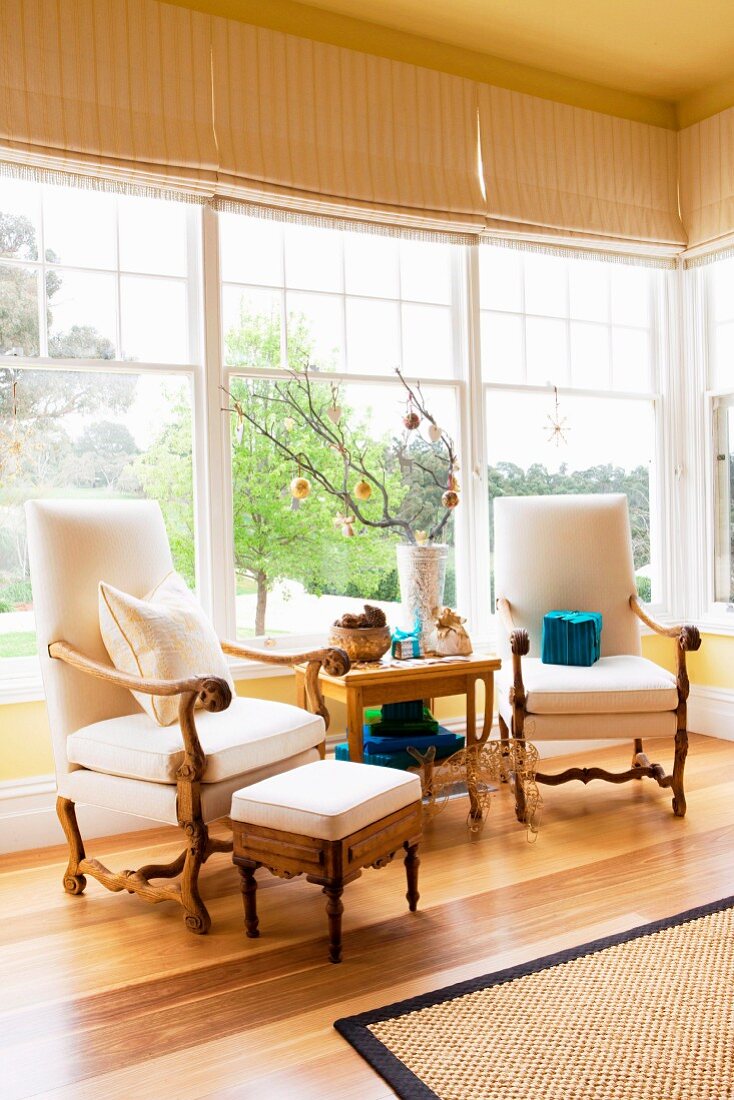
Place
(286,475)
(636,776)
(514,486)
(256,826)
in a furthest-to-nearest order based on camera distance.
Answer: (514,486), (286,475), (636,776), (256,826)

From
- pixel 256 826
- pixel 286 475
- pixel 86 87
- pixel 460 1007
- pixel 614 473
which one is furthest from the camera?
pixel 614 473

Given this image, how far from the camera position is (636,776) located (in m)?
3.42

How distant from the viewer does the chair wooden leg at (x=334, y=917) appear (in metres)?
2.25

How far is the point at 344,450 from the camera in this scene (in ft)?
12.3

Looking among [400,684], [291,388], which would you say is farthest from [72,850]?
[291,388]

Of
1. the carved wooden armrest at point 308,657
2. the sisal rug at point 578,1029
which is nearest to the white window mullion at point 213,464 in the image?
the carved wooden armrest at point 308,657

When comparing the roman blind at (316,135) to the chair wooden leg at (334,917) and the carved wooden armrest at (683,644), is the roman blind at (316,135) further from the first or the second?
the chair wooden leg at (334,917)

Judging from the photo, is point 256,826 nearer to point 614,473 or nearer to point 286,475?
point 286,475

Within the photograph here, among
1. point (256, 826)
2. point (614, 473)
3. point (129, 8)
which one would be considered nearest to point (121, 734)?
point (256, 826)

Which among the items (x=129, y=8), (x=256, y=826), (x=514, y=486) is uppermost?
(x=129, y=8)

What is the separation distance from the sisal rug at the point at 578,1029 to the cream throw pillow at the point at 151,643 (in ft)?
3.54

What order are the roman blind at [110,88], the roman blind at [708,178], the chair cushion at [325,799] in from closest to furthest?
the chair cushion at [325,799] → the roman blind at [110,88] → the roman blind at [708,178]

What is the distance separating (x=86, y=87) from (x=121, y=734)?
7.28 feet

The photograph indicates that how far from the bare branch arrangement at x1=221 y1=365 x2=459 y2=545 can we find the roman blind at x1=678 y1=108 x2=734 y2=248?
1.79 m
